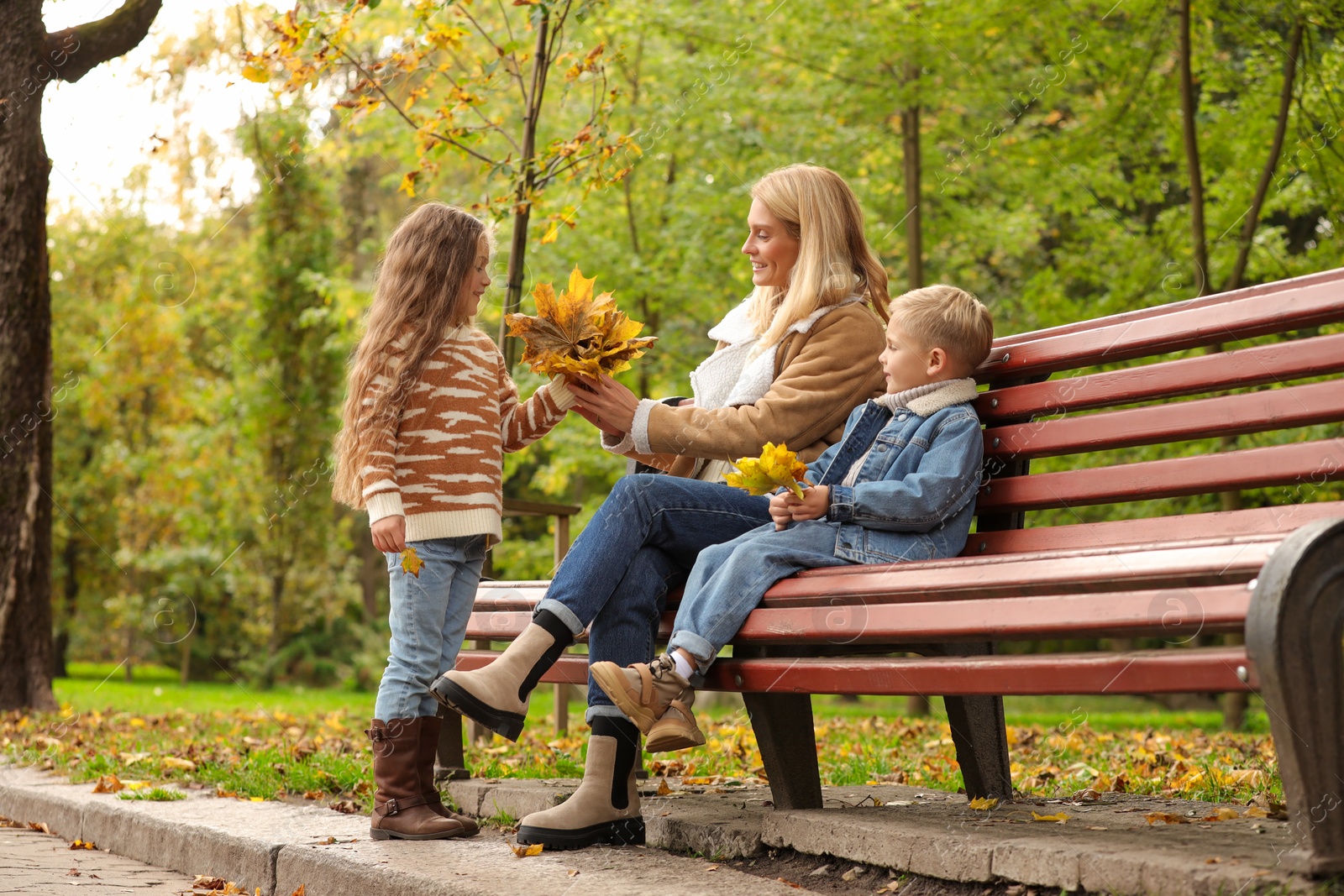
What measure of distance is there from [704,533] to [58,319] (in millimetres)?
21222

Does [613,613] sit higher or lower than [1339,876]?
higher

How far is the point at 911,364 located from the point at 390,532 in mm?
1398

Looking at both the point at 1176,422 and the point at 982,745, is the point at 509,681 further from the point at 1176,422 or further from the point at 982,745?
the point at 1176,422

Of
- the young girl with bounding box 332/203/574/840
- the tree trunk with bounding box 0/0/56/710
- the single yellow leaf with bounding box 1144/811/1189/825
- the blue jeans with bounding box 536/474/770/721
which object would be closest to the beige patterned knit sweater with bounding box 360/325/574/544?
the young girl with bounding box 332/203/574/840

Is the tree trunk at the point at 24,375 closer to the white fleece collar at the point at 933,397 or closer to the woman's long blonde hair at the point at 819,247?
the woman's long blonde hair at the point at 819,247

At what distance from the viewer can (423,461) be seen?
129 inches

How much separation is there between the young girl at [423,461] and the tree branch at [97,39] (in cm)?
506

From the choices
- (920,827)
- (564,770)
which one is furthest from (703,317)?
(920,827)

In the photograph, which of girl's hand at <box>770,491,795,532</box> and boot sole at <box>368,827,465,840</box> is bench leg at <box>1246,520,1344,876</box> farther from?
boot sole at <box>368,827,465,840</box>

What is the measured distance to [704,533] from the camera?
300 cm

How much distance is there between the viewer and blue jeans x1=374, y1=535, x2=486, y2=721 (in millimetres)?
3221

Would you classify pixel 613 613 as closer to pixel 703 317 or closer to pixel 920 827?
pixel 920 827

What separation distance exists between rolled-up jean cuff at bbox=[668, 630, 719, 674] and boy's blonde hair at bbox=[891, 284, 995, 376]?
953 mm

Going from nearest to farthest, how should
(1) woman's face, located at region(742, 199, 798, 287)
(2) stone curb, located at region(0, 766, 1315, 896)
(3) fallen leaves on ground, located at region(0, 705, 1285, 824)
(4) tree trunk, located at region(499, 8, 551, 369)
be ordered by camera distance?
1. (2) stone curb, located at region(0, 766, 1315, 896)
2. (1) woman's face, located at region(742, 199, 798, 287)
3. (3) fallen leaves on ground, located at region(0, 705, 1285, 824)
4. (4) tree trunk, located at region(499, 8, 551, 369)
